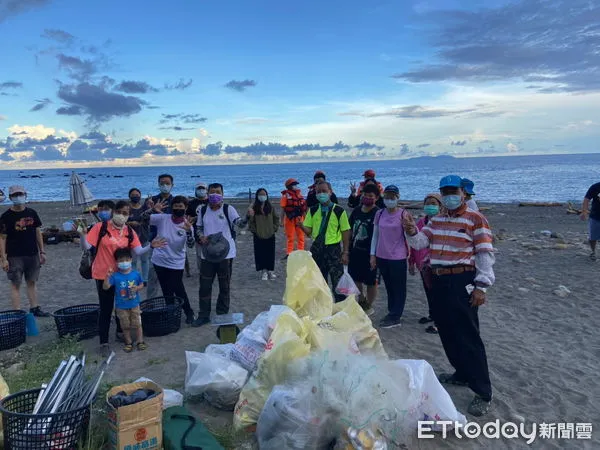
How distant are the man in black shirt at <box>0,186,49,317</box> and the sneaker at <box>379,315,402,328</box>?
4933 mm

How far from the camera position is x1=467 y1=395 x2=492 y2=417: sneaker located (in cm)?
391

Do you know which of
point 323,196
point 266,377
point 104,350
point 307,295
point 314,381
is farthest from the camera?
point 323,196

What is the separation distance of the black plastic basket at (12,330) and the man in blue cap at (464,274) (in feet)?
16.5

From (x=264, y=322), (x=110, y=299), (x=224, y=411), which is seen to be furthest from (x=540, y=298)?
(x=110, y=299)

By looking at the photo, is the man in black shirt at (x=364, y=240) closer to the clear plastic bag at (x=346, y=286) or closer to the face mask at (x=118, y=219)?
the clear plastic bag at (x=346, y=286)

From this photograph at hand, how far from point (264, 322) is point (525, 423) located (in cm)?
248

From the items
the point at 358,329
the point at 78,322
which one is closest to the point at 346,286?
the point at 358,329

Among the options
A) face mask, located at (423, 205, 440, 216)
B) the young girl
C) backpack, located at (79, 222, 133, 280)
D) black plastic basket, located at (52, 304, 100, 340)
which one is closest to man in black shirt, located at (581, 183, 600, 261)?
face mask, located at (423, 205, 440, 216)

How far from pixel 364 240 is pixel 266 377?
312cm

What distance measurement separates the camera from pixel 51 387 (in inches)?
133

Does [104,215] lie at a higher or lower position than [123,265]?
higher

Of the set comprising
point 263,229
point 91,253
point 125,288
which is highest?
point 91,253

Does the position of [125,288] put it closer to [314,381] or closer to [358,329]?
[358,329]

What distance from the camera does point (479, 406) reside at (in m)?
3.95
